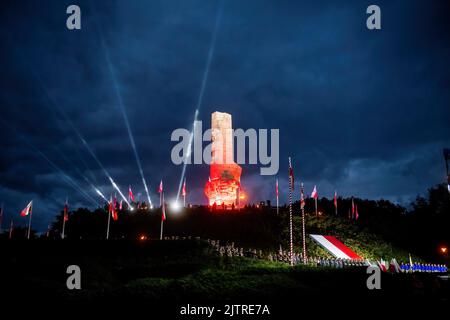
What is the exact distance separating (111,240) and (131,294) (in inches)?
553

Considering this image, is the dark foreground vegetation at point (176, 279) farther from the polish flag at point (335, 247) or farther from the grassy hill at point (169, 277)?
the polish flag at point (335, 247)

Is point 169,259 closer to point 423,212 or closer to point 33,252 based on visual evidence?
point 33,252

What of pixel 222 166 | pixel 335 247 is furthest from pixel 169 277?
pixel 222 166

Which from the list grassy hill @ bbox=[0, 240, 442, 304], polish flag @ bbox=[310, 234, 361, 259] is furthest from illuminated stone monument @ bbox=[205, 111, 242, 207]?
grassy hill @ bbox=[0, 240, 442, 304]

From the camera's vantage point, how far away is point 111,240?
26.0m

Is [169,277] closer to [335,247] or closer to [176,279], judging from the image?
[176,279]

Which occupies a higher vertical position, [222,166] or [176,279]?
[222,166]

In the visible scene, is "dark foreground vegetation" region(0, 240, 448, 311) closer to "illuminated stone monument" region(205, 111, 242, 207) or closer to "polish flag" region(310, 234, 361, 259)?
"polish flag" region(310, 234, 361, 259)

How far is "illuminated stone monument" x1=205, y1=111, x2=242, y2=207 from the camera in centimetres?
4766

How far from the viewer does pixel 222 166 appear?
1884 inches

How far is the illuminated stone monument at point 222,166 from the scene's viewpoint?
47.7 metres

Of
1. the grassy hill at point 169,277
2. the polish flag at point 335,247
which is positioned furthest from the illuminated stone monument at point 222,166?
the grassy hill at point 169,277
